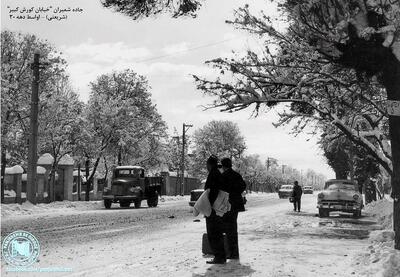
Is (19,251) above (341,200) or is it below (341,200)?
below

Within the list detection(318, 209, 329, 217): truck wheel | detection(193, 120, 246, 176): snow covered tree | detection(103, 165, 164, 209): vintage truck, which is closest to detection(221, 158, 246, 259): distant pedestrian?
detection(318, 209, 329, 217): truck wheel

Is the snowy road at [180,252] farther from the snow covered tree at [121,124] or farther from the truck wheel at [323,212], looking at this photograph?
the snow covered tree at [121,124]

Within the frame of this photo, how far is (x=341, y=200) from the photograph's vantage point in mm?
22391

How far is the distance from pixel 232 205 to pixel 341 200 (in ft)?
48.7

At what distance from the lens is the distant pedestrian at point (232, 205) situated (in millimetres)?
8773

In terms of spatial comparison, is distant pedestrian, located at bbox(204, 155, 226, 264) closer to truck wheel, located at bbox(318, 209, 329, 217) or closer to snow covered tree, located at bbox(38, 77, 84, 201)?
truck wheel, located at bbox(318, 209, 329, 217)

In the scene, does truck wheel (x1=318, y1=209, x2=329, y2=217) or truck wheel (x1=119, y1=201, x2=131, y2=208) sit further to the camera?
truck wheel (x1=119, y1=201, x2=131, y2=208)

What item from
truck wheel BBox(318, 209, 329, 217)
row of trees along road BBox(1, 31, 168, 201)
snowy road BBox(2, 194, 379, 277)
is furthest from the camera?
row of trees along road BBox(1, 31, 168, 201)

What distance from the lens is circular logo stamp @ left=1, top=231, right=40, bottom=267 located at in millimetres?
7810

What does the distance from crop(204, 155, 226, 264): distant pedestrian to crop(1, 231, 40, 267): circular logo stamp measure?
9.67 ft

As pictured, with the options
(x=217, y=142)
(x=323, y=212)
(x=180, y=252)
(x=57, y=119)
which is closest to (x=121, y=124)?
(x=57, y=119)

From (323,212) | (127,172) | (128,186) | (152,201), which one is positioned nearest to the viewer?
(323,212)

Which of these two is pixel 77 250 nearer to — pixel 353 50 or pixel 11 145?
pixel 353 50

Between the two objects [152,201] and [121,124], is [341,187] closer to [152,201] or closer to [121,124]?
[152,201]
